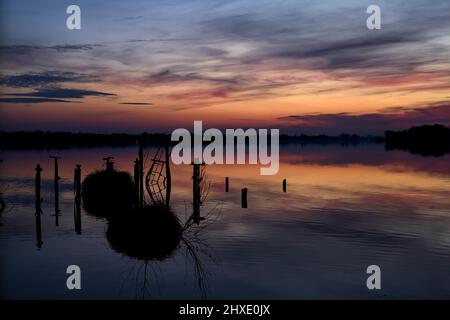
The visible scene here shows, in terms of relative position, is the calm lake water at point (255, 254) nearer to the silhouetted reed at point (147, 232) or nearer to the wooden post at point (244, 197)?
the silhouetted reed at point (147, 232)

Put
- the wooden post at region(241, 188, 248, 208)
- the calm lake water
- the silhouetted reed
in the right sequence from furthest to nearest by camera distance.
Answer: the wooden post at region(241, 188, 248, 208) → the silhouetted reed → the calm lake water

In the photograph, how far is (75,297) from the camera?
Result: 19.0 m

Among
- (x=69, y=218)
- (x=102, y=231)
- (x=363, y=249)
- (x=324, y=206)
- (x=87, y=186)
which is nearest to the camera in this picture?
(x=363, y=249)

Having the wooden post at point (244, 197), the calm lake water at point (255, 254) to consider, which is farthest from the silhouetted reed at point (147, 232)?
the wooden post at point (244, 197)

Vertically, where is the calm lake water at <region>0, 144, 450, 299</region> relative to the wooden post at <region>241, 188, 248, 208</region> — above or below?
below

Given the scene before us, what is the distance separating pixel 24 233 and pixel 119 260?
34.8 feet

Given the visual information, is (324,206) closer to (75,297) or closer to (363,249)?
(363,249)

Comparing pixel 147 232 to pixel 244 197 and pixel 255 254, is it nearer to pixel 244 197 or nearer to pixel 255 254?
pixel 255 254

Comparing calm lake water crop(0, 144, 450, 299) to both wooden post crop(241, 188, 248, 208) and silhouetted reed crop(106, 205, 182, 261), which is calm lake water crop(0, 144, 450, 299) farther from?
wooden post crop(241, 188, 248, 208)

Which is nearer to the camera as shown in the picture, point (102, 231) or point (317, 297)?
point (317, 297)

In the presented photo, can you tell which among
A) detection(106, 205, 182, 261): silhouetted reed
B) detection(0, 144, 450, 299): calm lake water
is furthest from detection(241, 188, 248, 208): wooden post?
detection(106, 205, 182, 261): silhouetted reed

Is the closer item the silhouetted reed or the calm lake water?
the calm lake water

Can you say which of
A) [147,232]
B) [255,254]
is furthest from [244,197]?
[147,232]
